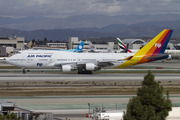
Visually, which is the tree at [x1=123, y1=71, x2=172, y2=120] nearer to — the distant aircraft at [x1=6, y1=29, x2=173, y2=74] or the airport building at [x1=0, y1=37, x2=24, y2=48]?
the distant aircraft at [x1=6, y1=29, x2=173, y2=74]

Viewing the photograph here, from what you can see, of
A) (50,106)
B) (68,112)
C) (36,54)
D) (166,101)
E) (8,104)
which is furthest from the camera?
(36,54)

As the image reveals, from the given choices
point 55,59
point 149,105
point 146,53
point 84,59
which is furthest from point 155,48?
point 149,105

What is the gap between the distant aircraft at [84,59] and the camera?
170ft

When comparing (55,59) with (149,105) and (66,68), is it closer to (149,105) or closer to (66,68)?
(66,68)

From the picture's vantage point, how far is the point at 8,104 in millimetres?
19578

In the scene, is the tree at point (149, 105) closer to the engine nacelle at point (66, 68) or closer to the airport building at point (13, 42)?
the engine nacelle at point (66, 68)

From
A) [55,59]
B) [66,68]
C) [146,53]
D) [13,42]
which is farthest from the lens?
[13,42]

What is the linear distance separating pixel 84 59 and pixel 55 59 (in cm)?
567

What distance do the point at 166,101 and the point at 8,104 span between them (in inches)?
438

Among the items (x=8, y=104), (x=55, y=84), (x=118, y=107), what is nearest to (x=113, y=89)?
(x=55, y=84)

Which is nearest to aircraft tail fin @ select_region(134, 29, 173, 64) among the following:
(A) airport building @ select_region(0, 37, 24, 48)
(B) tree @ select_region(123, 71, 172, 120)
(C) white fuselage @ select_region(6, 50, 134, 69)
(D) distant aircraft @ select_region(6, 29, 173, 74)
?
(D) distant aircraft @ select_region(6, 29, 173, 74)

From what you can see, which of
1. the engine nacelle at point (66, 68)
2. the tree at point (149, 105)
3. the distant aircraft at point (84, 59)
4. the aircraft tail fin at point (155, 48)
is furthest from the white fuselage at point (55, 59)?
the tree at point (149, 105)

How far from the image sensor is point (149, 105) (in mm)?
14289

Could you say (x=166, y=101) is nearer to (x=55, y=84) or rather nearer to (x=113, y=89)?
(x=113, y=89)
